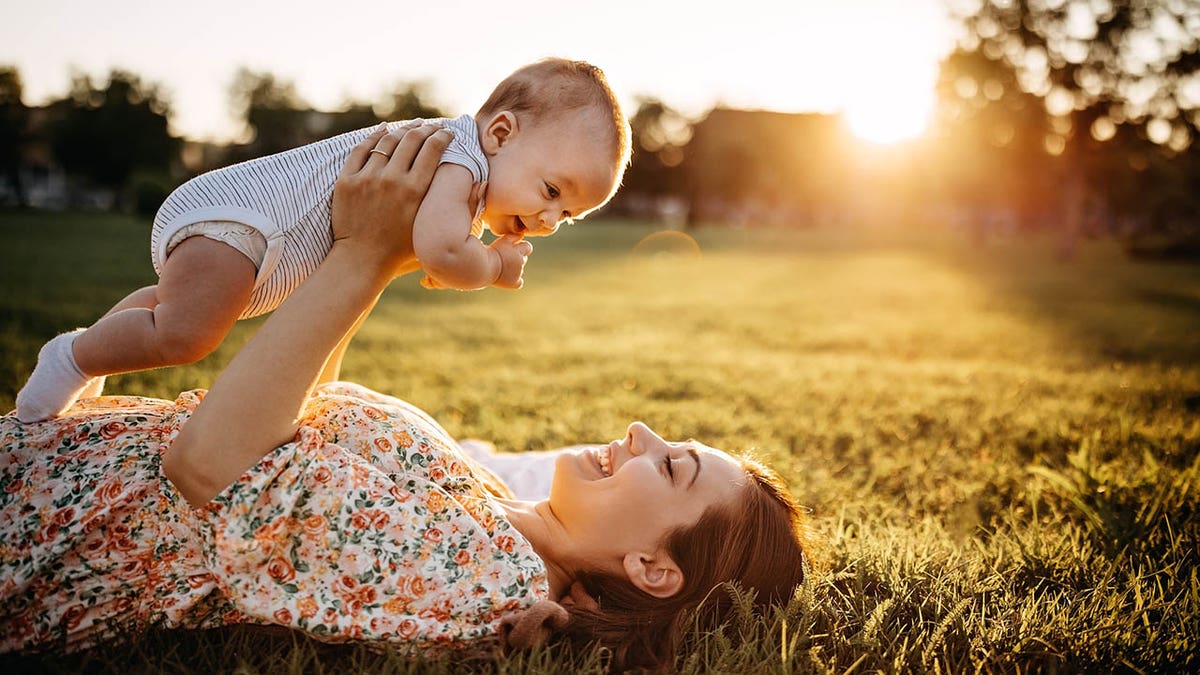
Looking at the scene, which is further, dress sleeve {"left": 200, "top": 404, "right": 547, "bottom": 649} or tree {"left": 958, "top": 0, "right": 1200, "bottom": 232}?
tree {"left": 958, "top": 0, "right": 1200, "bottom": 232}

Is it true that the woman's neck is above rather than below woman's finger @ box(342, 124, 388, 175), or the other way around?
below

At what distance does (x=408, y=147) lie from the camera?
2143mm

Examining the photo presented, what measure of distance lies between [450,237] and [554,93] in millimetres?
698

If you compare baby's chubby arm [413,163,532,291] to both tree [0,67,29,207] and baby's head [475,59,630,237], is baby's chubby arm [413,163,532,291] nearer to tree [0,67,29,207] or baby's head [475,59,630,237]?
baby's head [475,59,630,237]

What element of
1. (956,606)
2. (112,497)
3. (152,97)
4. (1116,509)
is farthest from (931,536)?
(152,97)

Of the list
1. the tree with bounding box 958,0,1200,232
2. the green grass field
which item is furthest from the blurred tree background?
the green grass field

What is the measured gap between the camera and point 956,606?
7.89ft

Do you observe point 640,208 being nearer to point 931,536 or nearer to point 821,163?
point 821,163

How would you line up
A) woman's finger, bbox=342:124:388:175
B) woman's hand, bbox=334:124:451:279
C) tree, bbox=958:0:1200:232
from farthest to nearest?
tree, bbox=958:0:1200:232 → woman's finger, bbox=342:124:388:175 → woman's hand, bbox=334:124:451:279

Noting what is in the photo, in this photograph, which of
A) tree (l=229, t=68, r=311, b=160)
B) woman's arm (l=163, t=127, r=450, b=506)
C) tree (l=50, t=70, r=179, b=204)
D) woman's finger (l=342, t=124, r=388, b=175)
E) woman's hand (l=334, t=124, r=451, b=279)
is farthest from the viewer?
tree (l=229, t=68, r=311, b=160)

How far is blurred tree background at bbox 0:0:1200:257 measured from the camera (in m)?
30.3

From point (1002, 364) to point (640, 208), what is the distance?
7163 cm

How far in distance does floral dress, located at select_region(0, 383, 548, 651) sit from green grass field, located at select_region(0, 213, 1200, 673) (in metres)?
0.11

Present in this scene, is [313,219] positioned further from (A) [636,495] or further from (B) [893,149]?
(B) [893,149]
